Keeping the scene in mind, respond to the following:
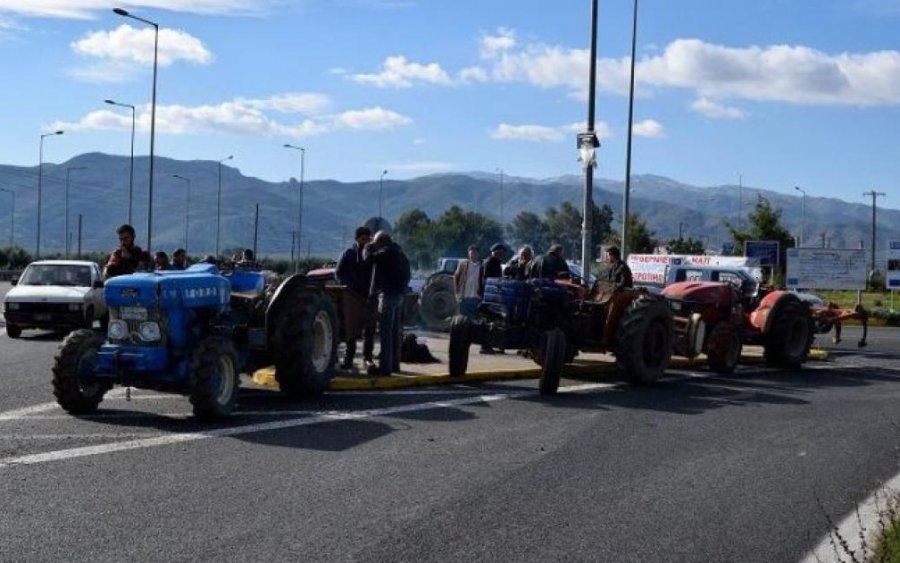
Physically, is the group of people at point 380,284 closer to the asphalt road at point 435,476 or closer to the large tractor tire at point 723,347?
the asphalt road at point 435,476

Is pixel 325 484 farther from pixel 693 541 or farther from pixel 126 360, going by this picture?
pixel 126 360

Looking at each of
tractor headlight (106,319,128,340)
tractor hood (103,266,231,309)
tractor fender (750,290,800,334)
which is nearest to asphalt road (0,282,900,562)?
tractor headlight (106,319,128,340)

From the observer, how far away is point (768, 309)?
18.3 m

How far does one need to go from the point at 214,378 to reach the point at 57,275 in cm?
1391

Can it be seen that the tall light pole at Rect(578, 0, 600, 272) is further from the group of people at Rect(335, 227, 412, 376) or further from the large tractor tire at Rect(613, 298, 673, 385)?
the group of people at Rect(335, 227, 412, 376)

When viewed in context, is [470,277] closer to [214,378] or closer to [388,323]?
[388,323]

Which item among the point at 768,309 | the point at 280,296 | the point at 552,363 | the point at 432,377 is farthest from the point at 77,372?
the point at 768,309

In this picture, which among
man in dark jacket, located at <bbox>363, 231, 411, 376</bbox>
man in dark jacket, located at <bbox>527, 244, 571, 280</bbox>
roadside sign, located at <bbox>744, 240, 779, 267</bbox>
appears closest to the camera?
man in dark jacket, located at <bbox>363, 231, 411, 376</bbox>

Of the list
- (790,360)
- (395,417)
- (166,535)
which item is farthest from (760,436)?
(790,360)

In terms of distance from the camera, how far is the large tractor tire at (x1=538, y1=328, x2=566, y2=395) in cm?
1345

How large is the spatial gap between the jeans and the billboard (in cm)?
2707

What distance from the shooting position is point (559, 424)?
11.3 metres

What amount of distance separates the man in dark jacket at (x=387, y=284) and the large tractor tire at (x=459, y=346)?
29.9 inches

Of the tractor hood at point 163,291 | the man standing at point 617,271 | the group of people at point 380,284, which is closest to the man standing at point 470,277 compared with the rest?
the man standing at point 617,271
